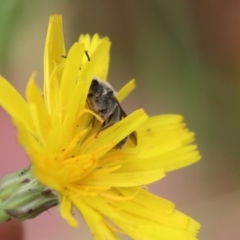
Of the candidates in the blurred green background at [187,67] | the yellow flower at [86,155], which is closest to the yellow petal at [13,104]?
the yellow flower at [86,155]

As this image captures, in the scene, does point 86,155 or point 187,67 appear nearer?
point 86,155

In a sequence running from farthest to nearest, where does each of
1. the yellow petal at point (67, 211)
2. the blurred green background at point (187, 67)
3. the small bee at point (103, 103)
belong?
the blurred green background at point (187, 67)
the small bee at point (103, 103)
the yellow petal at point (67, 211)

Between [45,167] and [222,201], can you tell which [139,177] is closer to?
[45,167]

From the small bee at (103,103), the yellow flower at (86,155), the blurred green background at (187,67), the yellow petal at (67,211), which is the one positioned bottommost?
the yellow petal at (67,211)

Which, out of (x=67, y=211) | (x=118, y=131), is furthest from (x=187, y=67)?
(x=67, y=211)

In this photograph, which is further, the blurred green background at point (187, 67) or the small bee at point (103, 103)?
the blurred green background at point (187, 67)

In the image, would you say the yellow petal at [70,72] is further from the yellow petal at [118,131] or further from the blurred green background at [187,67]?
the blurred green background at [187,67]

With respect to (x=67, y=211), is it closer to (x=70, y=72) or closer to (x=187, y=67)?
(x=70, y=72)
